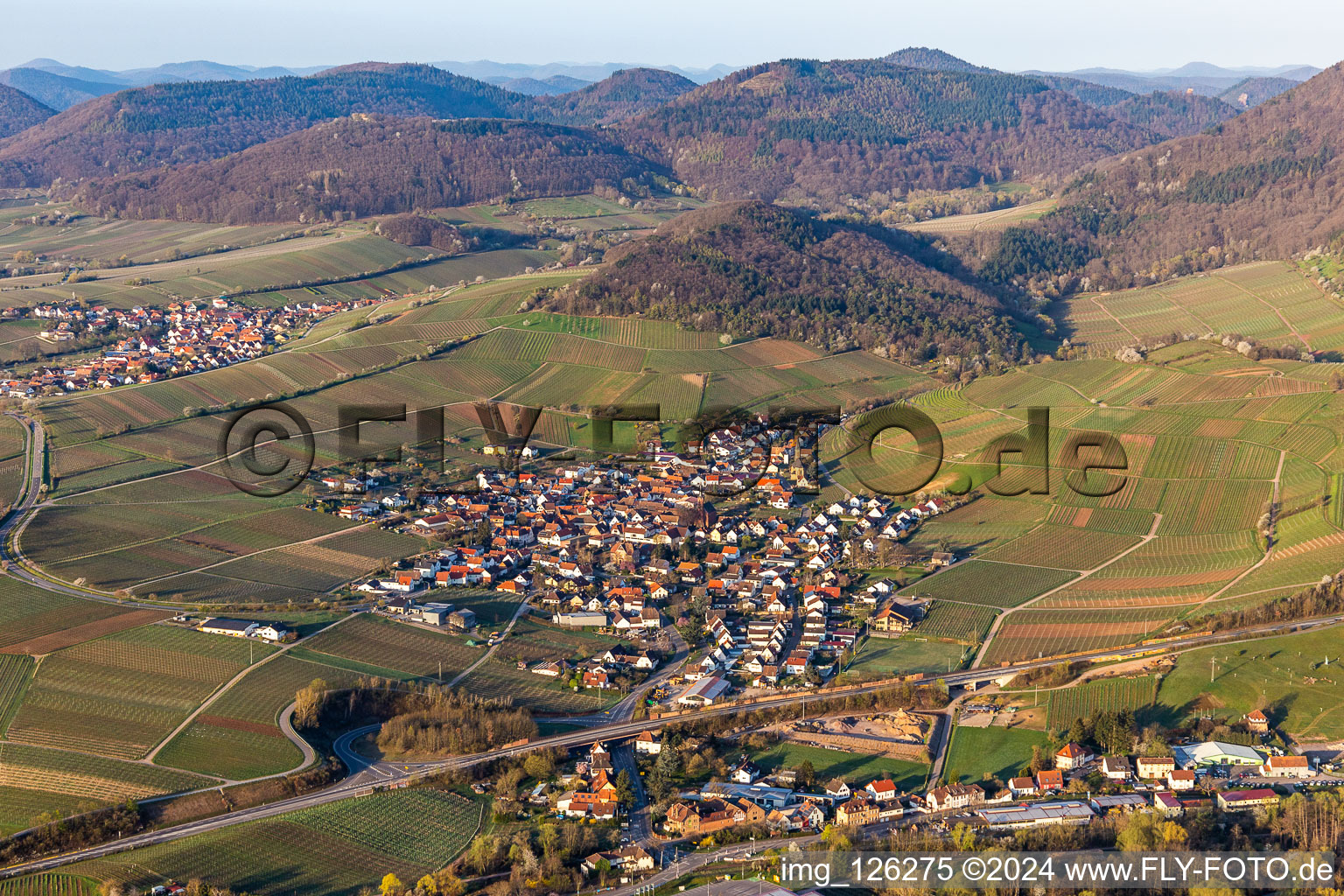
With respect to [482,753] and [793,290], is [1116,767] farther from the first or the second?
[793,290]

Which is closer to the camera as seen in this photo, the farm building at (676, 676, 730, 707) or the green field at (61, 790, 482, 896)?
the green field at (61, 790, 482, 896)

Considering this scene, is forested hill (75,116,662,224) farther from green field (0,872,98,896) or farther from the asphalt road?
green field (0,872,98,896)

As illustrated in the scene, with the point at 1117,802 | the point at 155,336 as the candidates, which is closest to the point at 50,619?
the point at 1117,802

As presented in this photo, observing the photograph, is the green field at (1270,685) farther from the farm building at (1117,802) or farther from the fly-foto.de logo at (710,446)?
the fly-foto.de logo at (710,446)

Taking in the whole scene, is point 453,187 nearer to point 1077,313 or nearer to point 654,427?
point 1077,313

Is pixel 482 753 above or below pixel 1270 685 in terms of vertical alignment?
below

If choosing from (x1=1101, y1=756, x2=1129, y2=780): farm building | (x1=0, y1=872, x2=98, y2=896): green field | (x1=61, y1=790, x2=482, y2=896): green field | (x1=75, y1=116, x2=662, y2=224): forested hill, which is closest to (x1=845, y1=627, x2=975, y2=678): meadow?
(x1=1101, y1=756, x2=1129, y2=780): farm building
